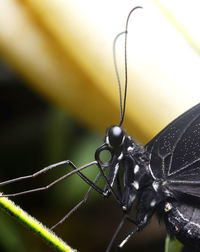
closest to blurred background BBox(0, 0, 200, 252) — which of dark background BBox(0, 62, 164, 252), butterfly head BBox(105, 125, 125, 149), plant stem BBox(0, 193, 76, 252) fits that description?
dark background BBox(0, 62, 164, 252)

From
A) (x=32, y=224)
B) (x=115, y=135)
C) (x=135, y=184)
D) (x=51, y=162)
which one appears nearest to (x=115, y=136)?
(x=115, y=135)

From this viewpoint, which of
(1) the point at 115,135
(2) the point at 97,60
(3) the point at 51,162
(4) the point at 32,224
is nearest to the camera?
(4) the point at 32,224

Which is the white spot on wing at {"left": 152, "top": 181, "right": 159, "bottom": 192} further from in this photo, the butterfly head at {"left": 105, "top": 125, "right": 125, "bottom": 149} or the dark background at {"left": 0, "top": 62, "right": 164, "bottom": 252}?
the dark background at {"left": 0, "top": 62, "right": 164, "bottom": 252}

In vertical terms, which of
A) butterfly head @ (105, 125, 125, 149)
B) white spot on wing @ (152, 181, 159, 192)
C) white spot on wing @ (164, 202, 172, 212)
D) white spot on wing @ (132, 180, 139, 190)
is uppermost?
butterfly head @ (105, 125, 125, 149)

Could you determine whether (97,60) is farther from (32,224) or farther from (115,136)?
(32,224)

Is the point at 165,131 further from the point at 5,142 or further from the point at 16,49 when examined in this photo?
the point at 5,142

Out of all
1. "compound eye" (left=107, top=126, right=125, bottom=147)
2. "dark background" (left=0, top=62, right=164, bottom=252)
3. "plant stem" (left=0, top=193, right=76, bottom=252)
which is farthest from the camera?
"dark background" (left=0, top=62, right=164, bottom=252)

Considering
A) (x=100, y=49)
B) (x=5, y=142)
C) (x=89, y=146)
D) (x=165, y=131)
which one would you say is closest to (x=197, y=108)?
(x=165, y=131)
